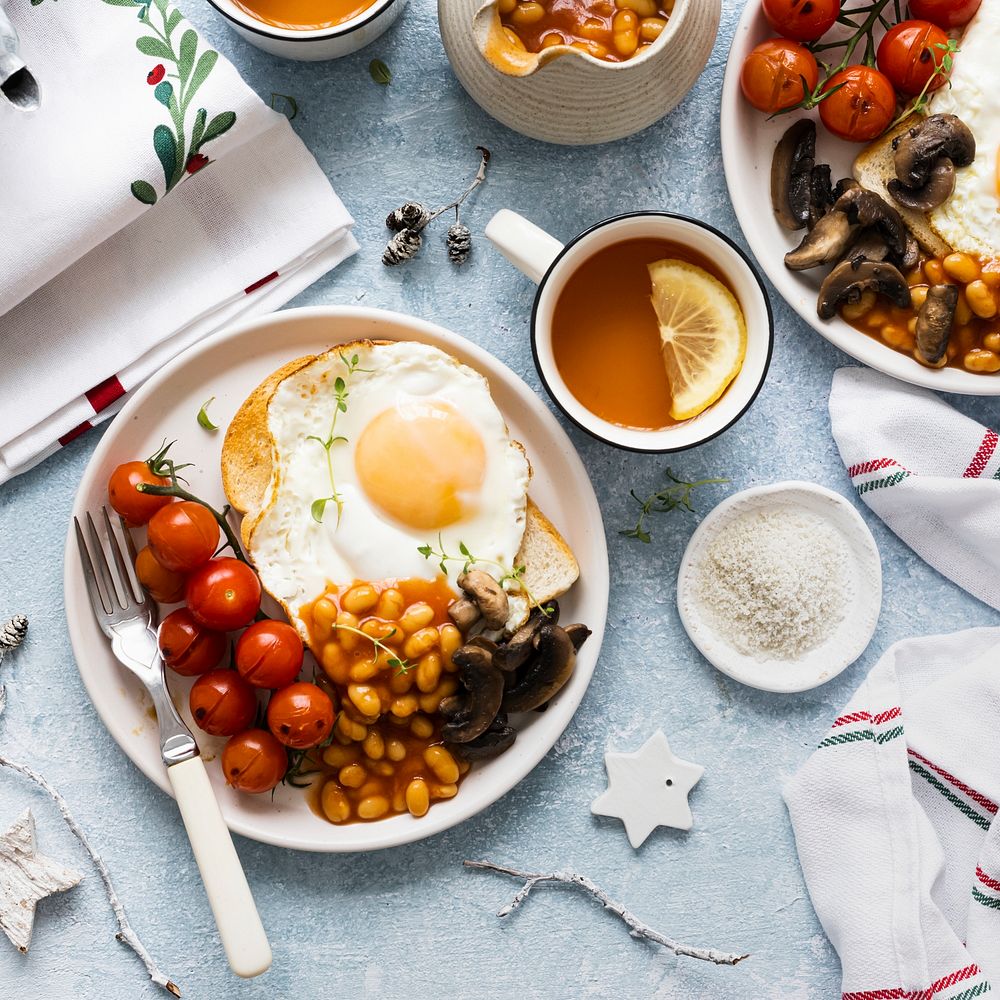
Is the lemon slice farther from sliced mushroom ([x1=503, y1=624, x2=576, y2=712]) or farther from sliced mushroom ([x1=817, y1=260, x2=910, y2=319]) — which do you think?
sliced mushroom ([x1=503, y1=624, x2=576, y2=712])

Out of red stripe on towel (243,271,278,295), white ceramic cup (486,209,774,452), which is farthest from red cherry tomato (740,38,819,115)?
red stripe on towel (243,271,278,295)

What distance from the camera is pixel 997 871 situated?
2.28m

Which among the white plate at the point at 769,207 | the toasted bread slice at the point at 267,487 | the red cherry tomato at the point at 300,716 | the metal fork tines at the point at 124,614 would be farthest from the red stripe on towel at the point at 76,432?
the white plate at the point at 769,207

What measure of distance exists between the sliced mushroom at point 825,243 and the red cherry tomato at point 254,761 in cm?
164

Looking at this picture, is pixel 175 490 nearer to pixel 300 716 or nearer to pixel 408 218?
pixel 300 716

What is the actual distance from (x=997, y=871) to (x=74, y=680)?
7.54 feet

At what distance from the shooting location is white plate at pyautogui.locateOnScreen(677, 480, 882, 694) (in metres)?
2.27

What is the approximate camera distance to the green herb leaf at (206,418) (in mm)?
2139

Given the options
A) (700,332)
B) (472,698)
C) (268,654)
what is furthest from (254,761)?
(700,332)

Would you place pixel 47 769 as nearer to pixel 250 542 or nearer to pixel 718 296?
pixel 250 542

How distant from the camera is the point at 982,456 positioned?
2.34m

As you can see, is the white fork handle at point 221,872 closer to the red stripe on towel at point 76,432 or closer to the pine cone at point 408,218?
the red stripe on towel at point 76,432

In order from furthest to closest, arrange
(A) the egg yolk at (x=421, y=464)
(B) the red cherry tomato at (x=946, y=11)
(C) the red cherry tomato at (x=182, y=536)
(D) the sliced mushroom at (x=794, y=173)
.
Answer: (D) the sliced mushroom at (x=794, y=173) < (B) the red cherry tomato at (x=946, y=11) < (A) the egg yolk at (x=421, y=464) < (C) the red cherry tomato at (x=182, y=536)

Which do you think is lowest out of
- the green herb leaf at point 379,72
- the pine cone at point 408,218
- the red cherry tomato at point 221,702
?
the red cherry tomato at point 221,702
